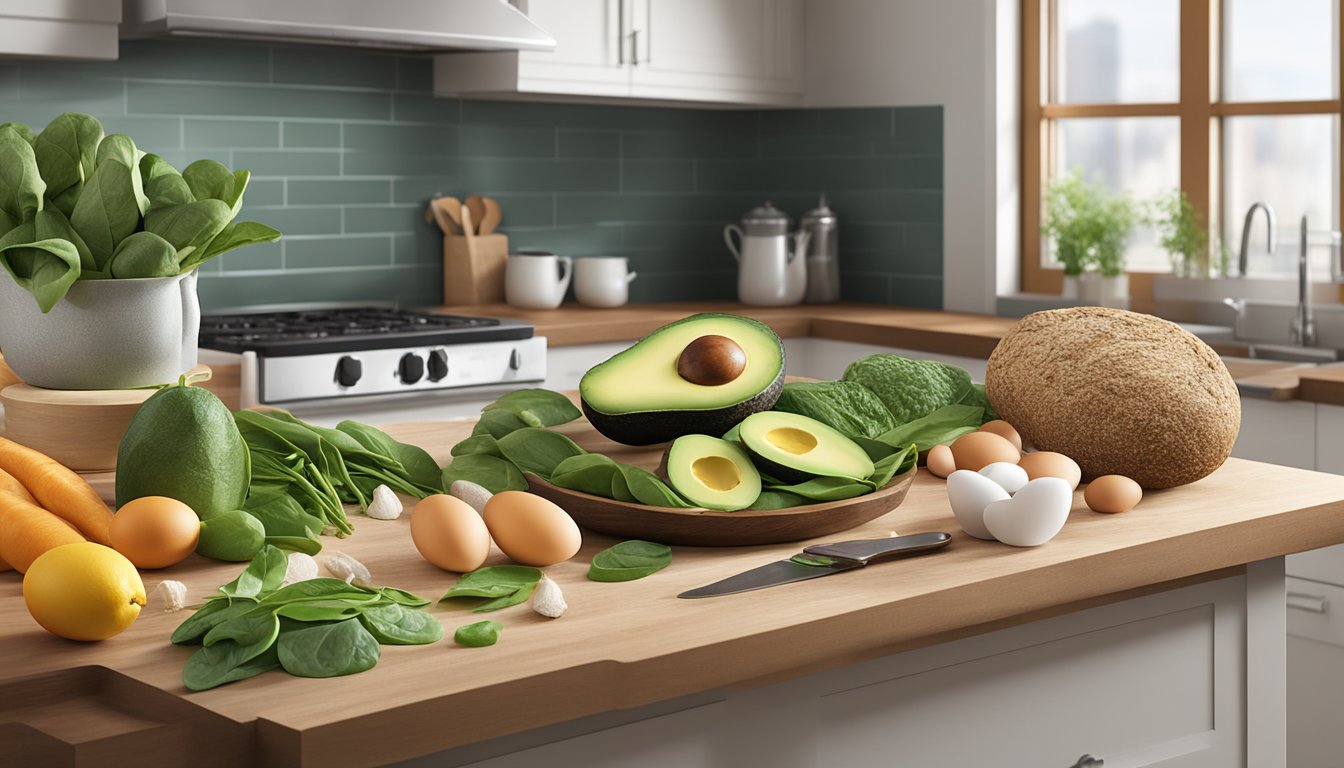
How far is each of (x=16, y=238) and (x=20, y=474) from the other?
272mm

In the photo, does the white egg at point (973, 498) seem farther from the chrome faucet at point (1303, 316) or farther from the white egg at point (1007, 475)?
the chrome faucet at point (1303, 316)

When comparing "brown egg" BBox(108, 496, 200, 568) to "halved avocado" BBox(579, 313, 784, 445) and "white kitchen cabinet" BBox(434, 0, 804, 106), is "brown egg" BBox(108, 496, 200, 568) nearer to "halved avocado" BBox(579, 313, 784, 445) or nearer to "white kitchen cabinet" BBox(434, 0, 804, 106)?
"halved avocado" BBox(579, 313, 784, 445)

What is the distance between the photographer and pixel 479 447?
1.55m

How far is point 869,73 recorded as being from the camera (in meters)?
4.54

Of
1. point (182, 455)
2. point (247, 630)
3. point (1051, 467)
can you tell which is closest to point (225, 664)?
point (247, 630)

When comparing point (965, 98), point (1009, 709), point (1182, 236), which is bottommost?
point (1009, 709)

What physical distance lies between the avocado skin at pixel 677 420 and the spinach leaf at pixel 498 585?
12.7 inches

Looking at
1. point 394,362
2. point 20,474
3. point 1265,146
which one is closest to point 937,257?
point 1265,146

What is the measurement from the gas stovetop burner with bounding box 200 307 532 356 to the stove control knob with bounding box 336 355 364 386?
0.03 metres

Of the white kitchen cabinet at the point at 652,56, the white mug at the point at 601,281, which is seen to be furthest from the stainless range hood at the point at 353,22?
the white mug at the point at 601,281

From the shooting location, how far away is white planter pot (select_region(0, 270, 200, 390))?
1.54 meters

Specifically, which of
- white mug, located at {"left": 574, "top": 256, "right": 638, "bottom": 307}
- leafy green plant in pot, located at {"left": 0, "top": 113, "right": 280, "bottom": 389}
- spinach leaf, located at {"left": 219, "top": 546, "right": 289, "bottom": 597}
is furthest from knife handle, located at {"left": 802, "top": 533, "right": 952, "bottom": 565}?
white mug, located at {"left": 574, "top": 256, "right": 638, "bottom": 307}

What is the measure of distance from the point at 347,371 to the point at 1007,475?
2.15 metres

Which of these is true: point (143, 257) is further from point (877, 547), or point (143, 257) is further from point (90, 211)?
point (877, 547)
